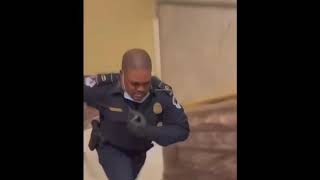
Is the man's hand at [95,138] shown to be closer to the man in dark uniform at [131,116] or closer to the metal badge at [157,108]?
the man in dark uniform at [131,116]

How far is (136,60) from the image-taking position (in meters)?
0.91

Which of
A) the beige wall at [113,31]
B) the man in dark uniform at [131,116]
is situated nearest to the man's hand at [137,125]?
the man in dark uniform at [131,116]

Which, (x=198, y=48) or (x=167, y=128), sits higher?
(x=198, y=48)

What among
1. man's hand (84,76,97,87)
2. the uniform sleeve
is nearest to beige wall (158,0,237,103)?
the uniform sleeve

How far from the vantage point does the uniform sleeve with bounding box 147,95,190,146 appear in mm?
909

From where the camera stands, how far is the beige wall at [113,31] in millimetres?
920

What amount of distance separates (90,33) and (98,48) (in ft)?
0.11

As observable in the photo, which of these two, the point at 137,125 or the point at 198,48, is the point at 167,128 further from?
the point at 198,48

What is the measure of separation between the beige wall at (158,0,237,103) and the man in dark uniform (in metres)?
0.03

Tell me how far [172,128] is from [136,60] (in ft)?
0.48

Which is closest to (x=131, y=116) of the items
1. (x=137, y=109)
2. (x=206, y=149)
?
(x=137, y=109)

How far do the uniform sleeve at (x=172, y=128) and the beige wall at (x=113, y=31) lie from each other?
11 cm
